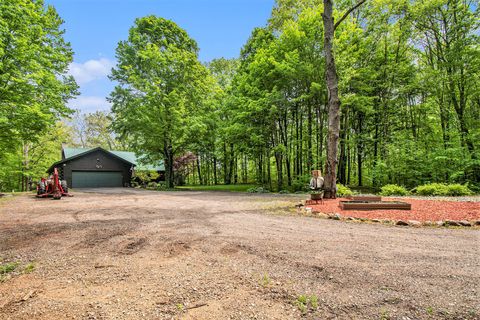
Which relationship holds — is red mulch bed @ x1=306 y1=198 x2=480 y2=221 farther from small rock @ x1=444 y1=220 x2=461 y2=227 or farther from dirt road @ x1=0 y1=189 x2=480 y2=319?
dirt road @ x1=0 y1=189 x2=480 y2=319

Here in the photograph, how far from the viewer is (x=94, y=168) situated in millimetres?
24922

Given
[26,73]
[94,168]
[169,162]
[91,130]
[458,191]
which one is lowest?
[458,191]

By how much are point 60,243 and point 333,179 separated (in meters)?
8.69

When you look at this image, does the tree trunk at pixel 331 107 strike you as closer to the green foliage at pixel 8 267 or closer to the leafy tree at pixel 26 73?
the green foliage at pixel 8 267

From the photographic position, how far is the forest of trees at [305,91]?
13141 millimetres

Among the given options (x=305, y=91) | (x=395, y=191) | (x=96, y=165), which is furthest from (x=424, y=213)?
(x=96, y=165)

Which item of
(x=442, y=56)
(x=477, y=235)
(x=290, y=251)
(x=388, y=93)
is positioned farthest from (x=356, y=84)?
(x=290, y=251)

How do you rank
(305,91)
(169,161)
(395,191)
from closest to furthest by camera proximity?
(395,191) → (305,91) → (169,161)

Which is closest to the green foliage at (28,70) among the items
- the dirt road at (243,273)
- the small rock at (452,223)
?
the dirt road at (243,273)

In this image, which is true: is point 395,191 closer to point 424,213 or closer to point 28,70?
point 424,213

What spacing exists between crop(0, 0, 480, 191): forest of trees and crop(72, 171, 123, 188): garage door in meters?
4.90

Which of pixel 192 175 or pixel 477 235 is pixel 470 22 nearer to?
pixel 477 235

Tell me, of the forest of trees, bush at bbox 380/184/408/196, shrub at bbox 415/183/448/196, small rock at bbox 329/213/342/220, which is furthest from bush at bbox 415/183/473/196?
small rock at bbox 329/213/342/220

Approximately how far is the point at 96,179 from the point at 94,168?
1.15 meters
